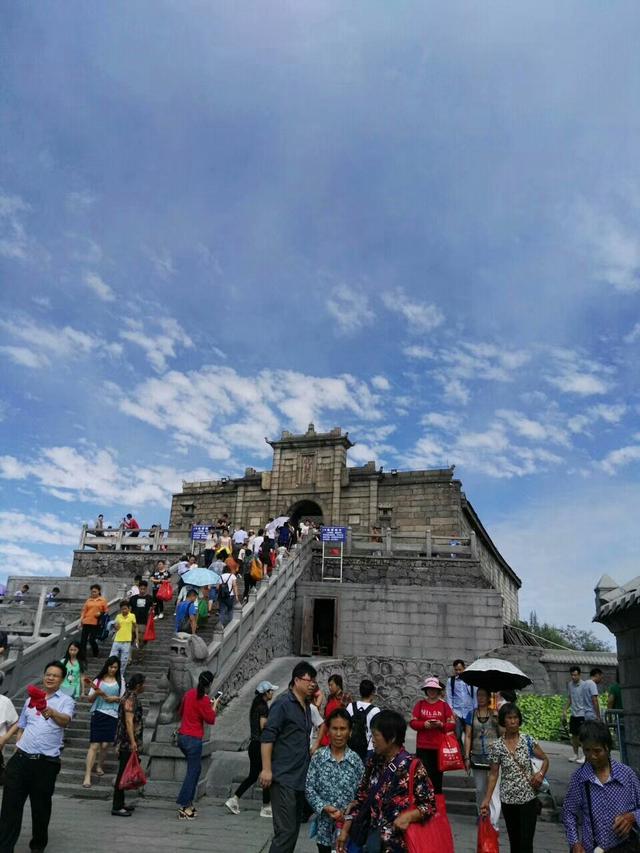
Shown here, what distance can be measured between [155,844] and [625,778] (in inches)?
165

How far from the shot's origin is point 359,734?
6.26 metres

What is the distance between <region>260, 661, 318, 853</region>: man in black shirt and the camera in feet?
13.0

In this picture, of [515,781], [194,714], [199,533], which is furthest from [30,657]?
[199,533]

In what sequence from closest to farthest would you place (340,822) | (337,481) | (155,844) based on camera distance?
(340,822) → (155,844) → (337,481)

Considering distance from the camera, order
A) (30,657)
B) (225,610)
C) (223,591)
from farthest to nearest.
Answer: (225,610) < (223,591) < (30,657)

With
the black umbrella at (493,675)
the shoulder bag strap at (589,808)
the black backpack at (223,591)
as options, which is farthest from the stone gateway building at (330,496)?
the shoulder bag strap at (589,808)

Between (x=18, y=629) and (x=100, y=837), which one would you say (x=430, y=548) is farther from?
(x=100, y=837)

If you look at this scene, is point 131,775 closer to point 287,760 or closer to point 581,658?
point 287,760

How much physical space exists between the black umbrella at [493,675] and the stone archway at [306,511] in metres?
20.2

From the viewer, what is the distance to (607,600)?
6.90 metres

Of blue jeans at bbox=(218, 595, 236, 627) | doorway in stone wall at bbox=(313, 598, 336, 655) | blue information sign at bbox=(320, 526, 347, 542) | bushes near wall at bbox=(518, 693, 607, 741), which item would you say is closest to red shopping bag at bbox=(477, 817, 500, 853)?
blue jeans at bbox=(218, 595, 236, 627)

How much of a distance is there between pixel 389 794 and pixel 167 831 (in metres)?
3.88

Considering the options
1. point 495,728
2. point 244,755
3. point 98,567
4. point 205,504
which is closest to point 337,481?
point 205,504

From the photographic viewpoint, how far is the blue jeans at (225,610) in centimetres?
1283
